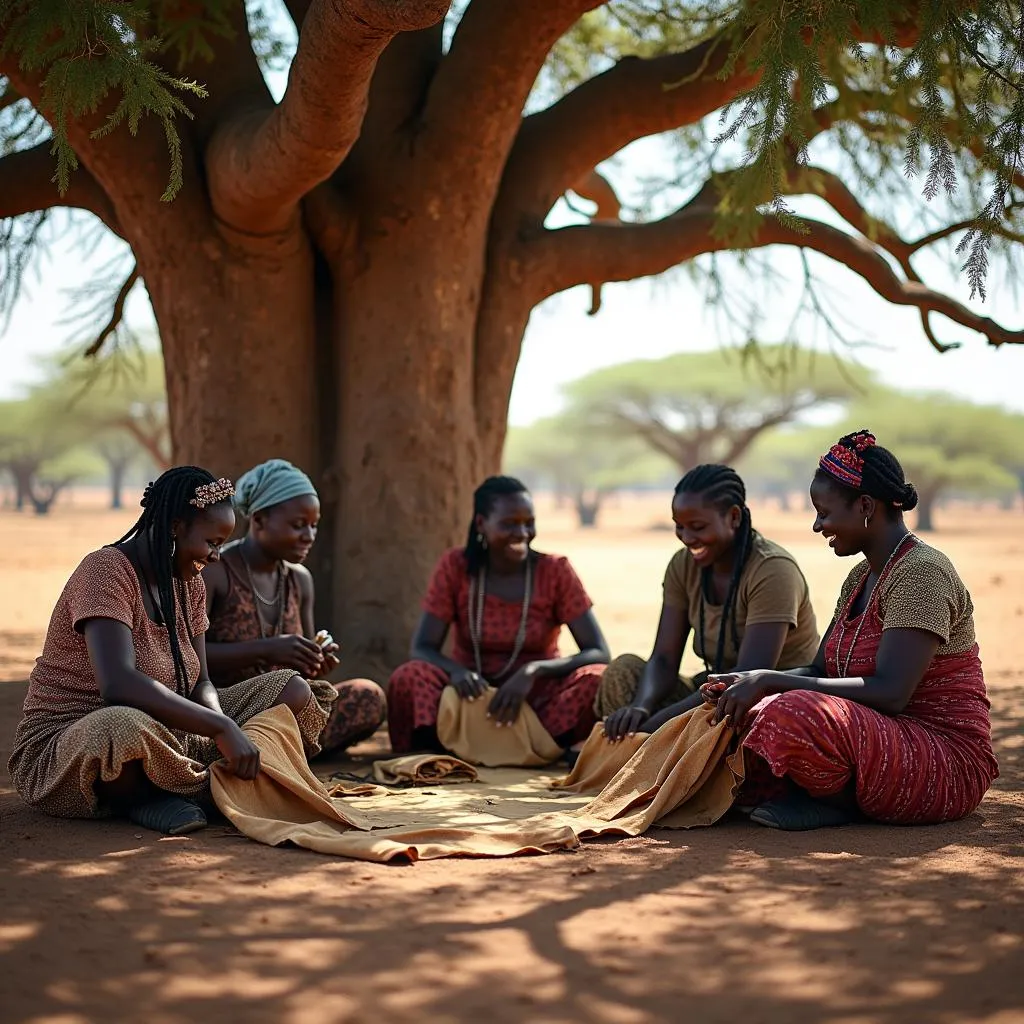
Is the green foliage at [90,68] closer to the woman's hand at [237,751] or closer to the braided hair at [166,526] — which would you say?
the braided hair at [166,526]

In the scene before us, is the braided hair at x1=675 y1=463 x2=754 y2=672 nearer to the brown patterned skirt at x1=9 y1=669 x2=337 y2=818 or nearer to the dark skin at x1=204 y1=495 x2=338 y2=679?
the dark skin at x1=204 y1=495 x2=338 y2=679

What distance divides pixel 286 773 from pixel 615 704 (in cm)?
158

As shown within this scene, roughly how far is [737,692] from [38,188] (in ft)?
16.3

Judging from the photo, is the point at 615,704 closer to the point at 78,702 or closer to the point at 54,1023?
the point at 78,702

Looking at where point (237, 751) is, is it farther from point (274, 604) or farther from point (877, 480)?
point (877, 480)

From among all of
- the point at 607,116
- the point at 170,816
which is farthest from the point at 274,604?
the point at 607,116

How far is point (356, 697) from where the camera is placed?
544cm

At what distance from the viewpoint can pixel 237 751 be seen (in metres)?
3.98

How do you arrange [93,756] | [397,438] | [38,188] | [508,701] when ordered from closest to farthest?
[93,756] → [508,701] → [397,438] → [38,188]

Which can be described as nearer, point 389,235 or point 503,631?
point 503,631

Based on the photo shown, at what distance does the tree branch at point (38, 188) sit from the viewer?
23.0 feet

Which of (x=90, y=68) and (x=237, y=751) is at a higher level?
(x=90, y=68)

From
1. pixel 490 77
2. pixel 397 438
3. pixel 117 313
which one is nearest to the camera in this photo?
pixel 490 77

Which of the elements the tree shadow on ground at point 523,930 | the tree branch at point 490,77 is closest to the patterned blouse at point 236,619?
the tree shadow on ground at point 523,930
